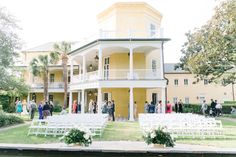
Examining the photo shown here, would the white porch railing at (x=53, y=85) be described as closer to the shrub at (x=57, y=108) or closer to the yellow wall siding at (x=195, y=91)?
the shrub at (x=57, y=108)

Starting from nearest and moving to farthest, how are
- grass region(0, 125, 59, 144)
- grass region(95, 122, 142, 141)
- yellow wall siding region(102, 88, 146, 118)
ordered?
grass region(0, 125, 59, 144) < grass region(95, 122, 142, 141) < yellow wall siding region(102, 88, 146, 118)

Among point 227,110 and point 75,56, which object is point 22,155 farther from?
point 227,110

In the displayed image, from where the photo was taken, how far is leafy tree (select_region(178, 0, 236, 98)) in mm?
26809

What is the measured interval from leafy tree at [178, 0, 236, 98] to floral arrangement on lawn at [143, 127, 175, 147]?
1769cm

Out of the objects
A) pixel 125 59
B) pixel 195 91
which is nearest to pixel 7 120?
pixel 125 59

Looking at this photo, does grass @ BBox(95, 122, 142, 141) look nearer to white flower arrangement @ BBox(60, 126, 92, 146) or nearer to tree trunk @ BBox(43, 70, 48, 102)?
white flower arrangement @ BBox(60, 126, 92, 146)

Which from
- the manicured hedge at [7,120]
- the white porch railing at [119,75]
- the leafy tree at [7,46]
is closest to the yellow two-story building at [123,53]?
the white porch railing at [119,75]

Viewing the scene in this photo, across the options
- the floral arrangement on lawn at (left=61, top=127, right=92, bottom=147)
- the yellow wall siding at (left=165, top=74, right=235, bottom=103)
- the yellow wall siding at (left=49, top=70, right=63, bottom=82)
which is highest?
the yellow wall siding at (left=49, top=70, right=63, bottom=82)

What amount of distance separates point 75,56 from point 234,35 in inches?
633

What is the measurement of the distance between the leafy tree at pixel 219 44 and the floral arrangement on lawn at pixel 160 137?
58.0ft

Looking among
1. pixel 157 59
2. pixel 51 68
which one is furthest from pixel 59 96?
pixel 157 59

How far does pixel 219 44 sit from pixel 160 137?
20311 millimetres

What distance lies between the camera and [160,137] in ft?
35.8

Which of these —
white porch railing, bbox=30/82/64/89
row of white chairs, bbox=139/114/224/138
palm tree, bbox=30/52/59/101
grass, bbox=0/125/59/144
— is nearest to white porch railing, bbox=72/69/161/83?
row of white chairs, bbox=139/114/224/138
